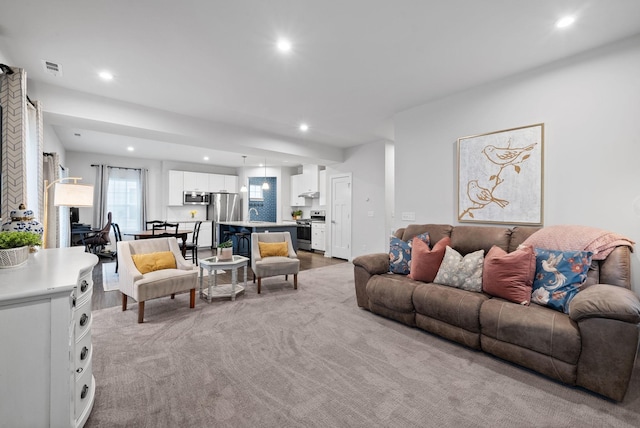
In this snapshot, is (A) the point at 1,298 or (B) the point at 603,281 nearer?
(A) the point at 1,298

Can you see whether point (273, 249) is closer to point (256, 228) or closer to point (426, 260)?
point (256, 228)

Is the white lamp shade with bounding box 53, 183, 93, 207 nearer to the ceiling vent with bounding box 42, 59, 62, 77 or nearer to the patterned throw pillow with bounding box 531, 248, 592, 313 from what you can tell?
the ceiling vent with bounding box 42, 59, 62, 77

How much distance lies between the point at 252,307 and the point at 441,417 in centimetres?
237

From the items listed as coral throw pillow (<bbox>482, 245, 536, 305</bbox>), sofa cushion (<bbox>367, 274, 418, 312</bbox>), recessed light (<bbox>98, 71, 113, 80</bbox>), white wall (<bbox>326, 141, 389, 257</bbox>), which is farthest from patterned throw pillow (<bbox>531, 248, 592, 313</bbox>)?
recessed light (<bbox>98, 71, 113, 80</bbox>)

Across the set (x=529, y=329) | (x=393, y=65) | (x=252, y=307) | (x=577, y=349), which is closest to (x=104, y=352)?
(x=252, y=307)

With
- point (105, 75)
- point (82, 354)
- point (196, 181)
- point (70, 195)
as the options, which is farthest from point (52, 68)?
point (196, 181)

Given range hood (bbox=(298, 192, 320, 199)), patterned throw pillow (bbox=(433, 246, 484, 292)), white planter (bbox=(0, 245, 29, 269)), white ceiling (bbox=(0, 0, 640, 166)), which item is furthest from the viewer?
range hood (bbox=(298, 192, 320, 199))

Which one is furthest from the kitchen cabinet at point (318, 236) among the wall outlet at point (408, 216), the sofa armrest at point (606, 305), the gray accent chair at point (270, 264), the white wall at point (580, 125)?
the sofa armrest at point (606, 305)

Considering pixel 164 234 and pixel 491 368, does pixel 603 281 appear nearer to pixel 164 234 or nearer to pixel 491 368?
pixel 491 368

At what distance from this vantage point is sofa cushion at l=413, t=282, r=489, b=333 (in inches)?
94.5

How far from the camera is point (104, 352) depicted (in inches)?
94.0

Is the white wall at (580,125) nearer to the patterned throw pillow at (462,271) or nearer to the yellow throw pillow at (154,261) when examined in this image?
the patterned throw pillow at (462,271)

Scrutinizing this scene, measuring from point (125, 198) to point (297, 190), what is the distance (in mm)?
4808

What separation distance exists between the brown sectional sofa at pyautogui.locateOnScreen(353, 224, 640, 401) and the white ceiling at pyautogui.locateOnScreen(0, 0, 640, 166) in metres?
1.80
